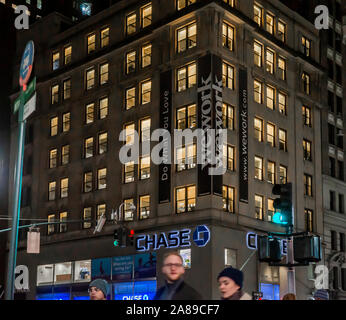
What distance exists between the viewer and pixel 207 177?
41.8 m

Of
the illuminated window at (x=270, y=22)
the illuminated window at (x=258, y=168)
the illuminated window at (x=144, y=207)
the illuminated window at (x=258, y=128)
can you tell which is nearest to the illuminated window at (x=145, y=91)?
the illuminated window at (x=144, y=207)

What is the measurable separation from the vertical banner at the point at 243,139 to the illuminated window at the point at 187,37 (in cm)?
442

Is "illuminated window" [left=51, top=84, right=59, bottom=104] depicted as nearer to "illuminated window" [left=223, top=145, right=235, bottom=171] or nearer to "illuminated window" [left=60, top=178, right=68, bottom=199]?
"illuminated window" [left=60, top=178, right=68, bottom=199]

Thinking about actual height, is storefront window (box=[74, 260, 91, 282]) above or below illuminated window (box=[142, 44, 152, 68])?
below

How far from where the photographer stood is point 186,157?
1714 inches

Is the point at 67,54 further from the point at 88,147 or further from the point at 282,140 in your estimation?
the point at 282,140

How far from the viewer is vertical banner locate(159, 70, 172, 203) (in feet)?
146

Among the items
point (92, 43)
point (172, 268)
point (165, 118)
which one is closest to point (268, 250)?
point (172, 268)

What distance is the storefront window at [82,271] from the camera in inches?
1905

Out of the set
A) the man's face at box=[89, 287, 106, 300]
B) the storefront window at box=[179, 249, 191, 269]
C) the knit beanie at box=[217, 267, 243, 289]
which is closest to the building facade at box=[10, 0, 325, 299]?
the storefront window at box=[179, 249, 191, 269]

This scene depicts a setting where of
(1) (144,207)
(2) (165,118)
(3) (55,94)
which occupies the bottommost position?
(1) (144,207)

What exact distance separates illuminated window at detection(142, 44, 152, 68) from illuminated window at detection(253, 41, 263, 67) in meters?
8.68

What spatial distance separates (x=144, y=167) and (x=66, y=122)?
12.0 m
